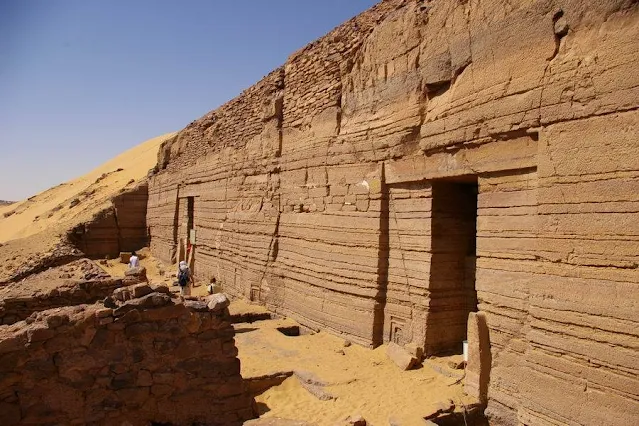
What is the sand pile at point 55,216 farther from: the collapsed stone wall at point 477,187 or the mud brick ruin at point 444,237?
the mud brick ruin at point 444,237

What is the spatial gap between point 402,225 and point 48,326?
488cm

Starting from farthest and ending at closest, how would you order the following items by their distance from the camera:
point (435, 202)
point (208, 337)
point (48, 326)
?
1. point (435, 202)
2. point (208, 337)
3. point (48, 326)

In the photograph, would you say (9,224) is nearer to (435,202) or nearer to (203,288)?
(203,288)

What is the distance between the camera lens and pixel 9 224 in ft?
119

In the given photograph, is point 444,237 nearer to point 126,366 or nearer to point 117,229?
point 126,366

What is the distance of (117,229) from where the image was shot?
67.9 feet

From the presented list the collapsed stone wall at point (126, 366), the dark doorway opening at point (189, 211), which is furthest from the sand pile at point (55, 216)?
the collapsed stone wall at point (126, 366)

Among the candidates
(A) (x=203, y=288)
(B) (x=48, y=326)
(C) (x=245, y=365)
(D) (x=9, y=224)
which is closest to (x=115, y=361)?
(B) (x=48, y=326)

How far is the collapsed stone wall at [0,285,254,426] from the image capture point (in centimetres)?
420

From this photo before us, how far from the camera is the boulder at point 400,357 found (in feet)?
22.2

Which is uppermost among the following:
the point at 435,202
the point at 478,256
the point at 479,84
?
the point at 479,84

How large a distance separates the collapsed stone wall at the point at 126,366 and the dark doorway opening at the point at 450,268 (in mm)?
3084

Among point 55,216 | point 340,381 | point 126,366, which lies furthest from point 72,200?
point 126,366

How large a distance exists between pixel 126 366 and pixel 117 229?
57.5 feet
